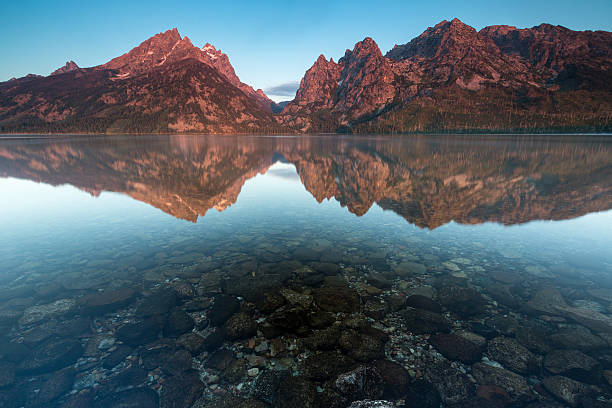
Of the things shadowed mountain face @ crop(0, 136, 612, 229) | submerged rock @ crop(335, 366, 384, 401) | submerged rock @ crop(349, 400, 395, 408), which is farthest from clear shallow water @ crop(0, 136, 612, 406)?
shadowed mountain face @ crop(0, 136, 612, 229)

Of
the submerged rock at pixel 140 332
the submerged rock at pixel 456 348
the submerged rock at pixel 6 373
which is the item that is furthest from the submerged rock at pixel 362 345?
the submerged rock at pixel 6 373

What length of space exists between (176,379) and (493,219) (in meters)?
26.7

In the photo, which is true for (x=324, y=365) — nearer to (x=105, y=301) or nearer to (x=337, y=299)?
(x=337, y=299)

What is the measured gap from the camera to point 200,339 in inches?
401

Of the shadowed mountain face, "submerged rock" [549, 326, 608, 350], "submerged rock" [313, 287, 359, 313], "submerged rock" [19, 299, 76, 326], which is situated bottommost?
"submerged rock" [19, 299, 76, 326]

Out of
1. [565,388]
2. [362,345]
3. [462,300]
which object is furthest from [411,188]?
[362,345]

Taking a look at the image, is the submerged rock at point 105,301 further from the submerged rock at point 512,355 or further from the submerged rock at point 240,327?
the submerged rock at point 512,355

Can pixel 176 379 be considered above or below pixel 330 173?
below

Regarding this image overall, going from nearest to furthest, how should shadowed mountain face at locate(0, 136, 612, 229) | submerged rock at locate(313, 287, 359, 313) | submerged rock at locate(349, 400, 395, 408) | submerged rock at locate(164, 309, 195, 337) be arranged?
submerged rock at locate(349, 400, 395, 408)
submerged rock at locate(164, 309, 195, 337)
submerged rock at locate(313, 287, 359, 313)
shadowed mountain face at locate(0, 136, 612, 229)

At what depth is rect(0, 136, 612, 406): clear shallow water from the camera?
8227mm

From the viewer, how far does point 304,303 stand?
1252 centimetres

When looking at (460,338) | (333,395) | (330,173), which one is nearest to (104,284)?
(333,395)

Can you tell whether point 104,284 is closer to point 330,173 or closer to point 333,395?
point 333,395

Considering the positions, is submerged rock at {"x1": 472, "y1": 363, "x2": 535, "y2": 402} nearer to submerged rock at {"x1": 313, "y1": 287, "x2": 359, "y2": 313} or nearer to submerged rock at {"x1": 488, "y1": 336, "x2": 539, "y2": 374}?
submerged rock at {"x1": 488, "y1": 336, "x2": 539, "y2": 374}
